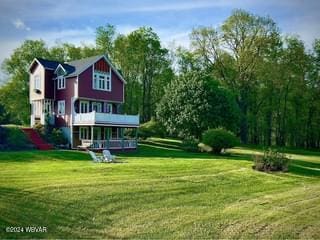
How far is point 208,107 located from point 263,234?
99.4 ft

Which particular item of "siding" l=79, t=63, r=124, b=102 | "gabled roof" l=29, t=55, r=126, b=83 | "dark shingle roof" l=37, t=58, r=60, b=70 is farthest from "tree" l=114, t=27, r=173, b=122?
"dark shingle roof" l=37, t=58, r=60, b=70

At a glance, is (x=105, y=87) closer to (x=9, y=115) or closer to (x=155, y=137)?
(x=155, y=137)

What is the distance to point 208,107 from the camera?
3984 centimetres

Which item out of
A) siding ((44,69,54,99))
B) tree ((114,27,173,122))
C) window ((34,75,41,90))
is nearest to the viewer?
siding ((44,69,54,99))

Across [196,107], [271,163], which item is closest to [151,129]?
[196,107]

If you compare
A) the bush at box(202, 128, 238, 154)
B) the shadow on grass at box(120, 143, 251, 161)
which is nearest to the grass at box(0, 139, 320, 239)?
the shadow on grass at box(120, 143, 251, 161)

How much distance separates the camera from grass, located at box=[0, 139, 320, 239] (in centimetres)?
986

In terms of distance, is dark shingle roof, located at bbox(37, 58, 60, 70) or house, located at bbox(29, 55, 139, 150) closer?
house, located at bbox(29, 55, 139, 150)

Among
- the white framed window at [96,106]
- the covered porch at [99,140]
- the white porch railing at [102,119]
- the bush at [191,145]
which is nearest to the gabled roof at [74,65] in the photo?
the white framed window at [96,106]

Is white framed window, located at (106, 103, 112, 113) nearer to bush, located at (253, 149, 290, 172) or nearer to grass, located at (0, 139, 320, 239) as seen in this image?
grass, located at (0, 139, 320, 239)

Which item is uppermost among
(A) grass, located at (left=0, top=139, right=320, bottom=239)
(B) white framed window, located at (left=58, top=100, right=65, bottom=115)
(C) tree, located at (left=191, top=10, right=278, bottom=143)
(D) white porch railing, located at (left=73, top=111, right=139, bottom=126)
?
(C) tree, located at (left=191, top=10, right=278, bottom=143)

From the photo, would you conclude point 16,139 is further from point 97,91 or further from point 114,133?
point 114,133

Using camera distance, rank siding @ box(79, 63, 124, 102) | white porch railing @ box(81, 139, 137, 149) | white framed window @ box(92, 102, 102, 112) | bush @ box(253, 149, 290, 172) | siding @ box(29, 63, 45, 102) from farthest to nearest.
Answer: siding @ box(29, 63, 45, 102)
white framed window @ box(92, 102, 102, 112)
siding @ box(79, 63, 124, 102)
white porch railing @ box(81, 139, 137, 149)
bush @ box(253, 149, 290, 172)

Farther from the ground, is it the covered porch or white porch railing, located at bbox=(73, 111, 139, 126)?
white porch railing, located at bbox=(73, 111, 139, 126)
